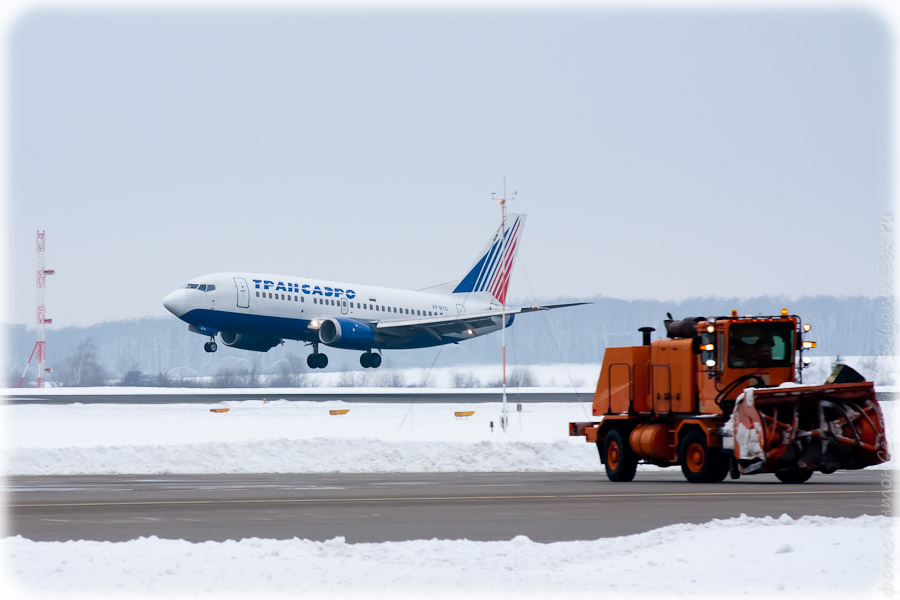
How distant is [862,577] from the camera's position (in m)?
11.2

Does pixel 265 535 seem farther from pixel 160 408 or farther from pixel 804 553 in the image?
pixel 160 408

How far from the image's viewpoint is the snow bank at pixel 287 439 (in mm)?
27734

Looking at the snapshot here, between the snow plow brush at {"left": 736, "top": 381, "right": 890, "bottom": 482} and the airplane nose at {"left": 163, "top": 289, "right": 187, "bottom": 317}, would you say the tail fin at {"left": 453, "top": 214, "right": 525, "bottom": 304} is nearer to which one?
the airplane nose at {"left": 163, "top": 289, "right": 187, "bottom": 317}

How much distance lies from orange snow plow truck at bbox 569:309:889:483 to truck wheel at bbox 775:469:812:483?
0.02m

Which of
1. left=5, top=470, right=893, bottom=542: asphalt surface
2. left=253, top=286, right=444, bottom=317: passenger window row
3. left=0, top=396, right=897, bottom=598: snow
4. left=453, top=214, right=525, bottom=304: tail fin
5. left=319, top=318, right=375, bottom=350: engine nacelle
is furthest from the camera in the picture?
left=453, top=214, right=525, bottom=304: tail fin

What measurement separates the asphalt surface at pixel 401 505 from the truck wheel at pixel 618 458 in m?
0.35

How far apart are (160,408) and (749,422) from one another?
31.4 meters

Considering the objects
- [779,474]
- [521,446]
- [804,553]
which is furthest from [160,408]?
[804,553]

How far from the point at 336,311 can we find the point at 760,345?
4789cm

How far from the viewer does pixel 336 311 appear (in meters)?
68.6

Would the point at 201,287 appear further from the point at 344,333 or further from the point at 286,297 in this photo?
the point at 344,333

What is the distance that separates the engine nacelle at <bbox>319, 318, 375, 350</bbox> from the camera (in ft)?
221

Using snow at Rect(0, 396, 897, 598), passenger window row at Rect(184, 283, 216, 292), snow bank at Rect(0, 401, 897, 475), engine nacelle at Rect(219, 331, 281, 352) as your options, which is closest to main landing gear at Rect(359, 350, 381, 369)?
engine nacelle at Rect(219, 331, 281, 352)

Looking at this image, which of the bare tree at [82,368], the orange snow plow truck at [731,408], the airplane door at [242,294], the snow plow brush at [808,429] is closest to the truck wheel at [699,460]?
the orange snow plow truck at [731,408]
